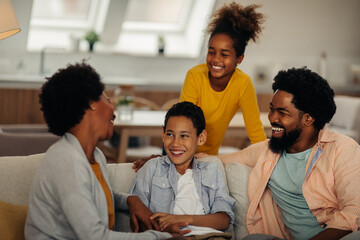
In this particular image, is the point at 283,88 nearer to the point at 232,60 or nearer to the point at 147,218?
the point at 232,60

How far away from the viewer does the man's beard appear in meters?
2.26

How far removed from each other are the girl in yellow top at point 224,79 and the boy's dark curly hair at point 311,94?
490 millimetres

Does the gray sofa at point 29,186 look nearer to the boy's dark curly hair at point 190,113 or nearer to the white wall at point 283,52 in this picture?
the boy's dark curly hair at point 190,113

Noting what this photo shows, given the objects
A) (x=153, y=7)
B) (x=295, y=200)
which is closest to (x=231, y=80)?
(x=295, y=200)

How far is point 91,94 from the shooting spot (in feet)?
5.95

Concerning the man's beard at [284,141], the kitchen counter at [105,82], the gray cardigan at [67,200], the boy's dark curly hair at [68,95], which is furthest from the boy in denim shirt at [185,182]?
the kitchen counter at [105,82]

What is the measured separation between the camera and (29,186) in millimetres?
2164

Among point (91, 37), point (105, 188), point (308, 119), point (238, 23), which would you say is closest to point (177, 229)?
point (105, 188)

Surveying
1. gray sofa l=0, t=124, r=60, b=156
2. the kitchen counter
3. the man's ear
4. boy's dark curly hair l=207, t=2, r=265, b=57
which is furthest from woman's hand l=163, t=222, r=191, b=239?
the kitchen counter

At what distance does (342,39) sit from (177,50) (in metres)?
2.29

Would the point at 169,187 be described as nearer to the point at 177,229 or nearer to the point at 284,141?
the point at 177,229

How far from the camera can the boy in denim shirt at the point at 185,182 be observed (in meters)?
2.15

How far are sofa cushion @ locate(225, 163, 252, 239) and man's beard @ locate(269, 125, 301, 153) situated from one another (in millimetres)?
178

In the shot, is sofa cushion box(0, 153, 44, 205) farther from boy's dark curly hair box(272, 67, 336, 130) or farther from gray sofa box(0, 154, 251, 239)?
boy's dark curly hair box(272, 67, 336, 130)
